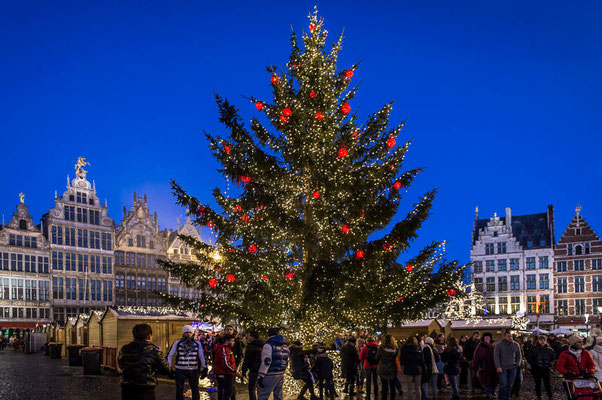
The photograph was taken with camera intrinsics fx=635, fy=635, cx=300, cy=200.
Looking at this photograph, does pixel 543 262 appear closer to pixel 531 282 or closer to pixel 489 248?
pixel 531 282

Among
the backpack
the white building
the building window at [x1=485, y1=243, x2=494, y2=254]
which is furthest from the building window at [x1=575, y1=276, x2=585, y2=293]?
the backpack

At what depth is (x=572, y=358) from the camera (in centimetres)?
1013

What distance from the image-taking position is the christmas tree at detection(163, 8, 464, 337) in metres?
14.7

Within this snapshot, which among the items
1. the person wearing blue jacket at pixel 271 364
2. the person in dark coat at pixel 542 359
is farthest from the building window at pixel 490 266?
the person wearing blue jacket at pixel 271 364

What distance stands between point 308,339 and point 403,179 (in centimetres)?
455

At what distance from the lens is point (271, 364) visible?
9.72m

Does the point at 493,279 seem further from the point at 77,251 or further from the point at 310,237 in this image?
the point at 310,237

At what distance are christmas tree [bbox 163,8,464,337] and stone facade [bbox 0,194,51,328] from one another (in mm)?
45852

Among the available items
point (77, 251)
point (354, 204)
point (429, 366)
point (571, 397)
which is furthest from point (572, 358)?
point (77, 251)

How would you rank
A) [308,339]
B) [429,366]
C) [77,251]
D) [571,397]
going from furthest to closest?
[77,251] < [308,339] < [429,366] < [571,397]

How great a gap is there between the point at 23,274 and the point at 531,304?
49.0m

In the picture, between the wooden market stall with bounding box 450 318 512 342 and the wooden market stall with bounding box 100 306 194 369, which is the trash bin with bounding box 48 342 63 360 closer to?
the wooden market stall with bounding box 100 306 194 369

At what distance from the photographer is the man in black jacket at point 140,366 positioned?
695 centimetres

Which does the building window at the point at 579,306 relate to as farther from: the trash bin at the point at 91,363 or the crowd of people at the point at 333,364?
the trash bin at the point at 91,363
